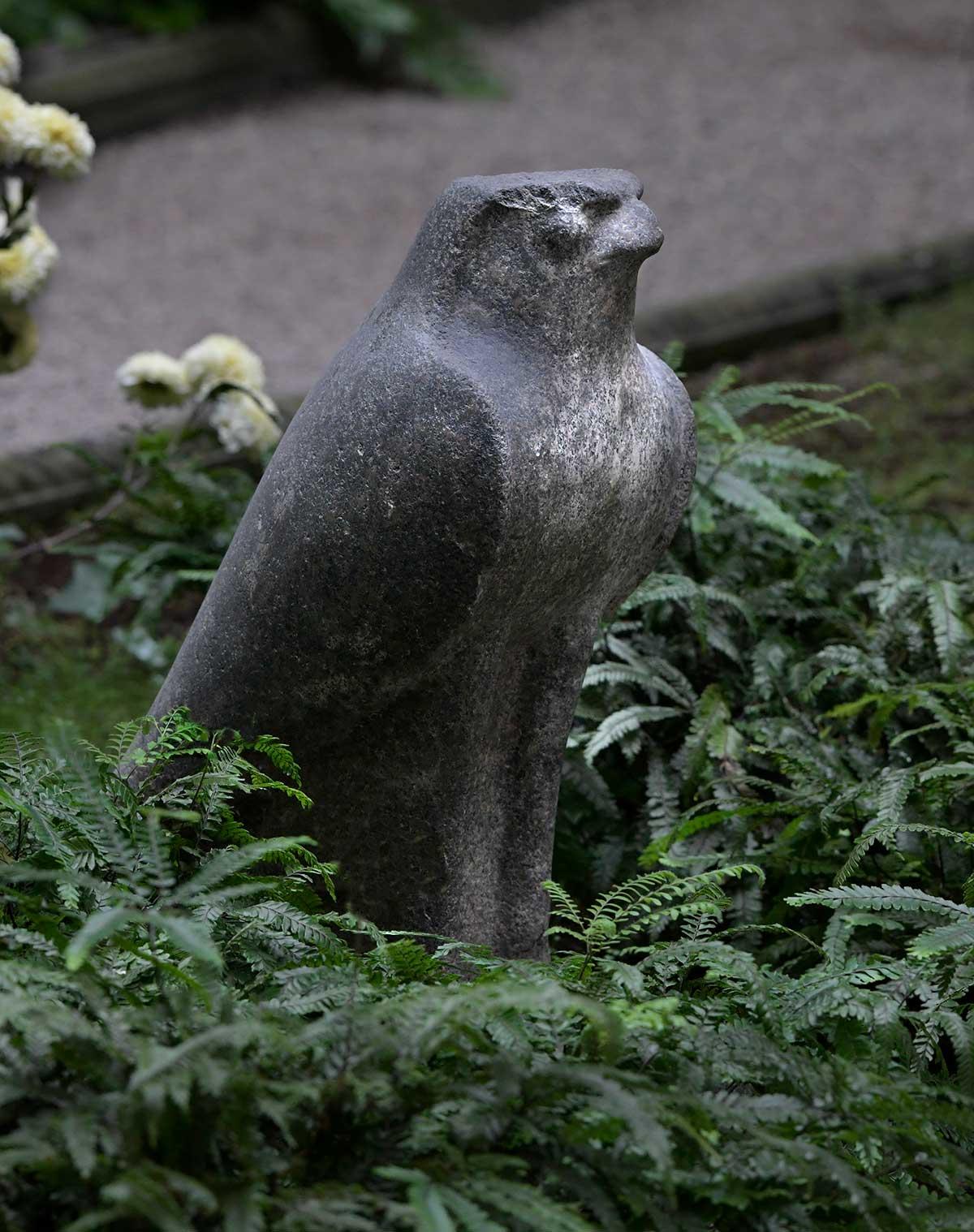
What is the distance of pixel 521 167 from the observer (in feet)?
28.1

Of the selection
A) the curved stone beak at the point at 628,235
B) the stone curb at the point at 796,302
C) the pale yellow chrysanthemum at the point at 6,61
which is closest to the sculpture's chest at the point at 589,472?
the curved stone beak at the point at 628,235

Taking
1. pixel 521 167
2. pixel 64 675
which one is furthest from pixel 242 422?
pixel 521 167

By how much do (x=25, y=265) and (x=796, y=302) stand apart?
13.7 feet

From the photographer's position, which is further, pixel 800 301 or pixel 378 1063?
pixel 800 301

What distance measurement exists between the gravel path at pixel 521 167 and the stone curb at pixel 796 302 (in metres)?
0.32

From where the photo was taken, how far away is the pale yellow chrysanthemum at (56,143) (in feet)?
11.7

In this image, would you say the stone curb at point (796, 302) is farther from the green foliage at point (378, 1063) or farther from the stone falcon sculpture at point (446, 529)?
the green foliage at point (378, 1063)

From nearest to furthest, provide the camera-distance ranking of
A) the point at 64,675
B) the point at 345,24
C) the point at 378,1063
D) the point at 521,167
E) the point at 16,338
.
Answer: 1. the point at 378,1063
2. the point at 16,338
3. the point at 64,675
4. the point at 521,167
5. the point at 345,24

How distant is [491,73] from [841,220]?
2.89 meters

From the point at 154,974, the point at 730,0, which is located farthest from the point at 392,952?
the point at 730,0

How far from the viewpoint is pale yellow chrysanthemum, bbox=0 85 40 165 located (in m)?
3.55

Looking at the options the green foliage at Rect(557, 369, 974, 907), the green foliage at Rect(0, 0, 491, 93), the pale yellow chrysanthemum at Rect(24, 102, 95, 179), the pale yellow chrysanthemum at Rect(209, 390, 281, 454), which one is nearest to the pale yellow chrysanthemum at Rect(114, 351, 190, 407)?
the pale yellow chrysanthemum at Rect(209, 390, 281, 454)

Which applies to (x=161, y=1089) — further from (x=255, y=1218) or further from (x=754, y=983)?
(x=754, y=983)

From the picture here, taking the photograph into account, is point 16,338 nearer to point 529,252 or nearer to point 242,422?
point 242,422
